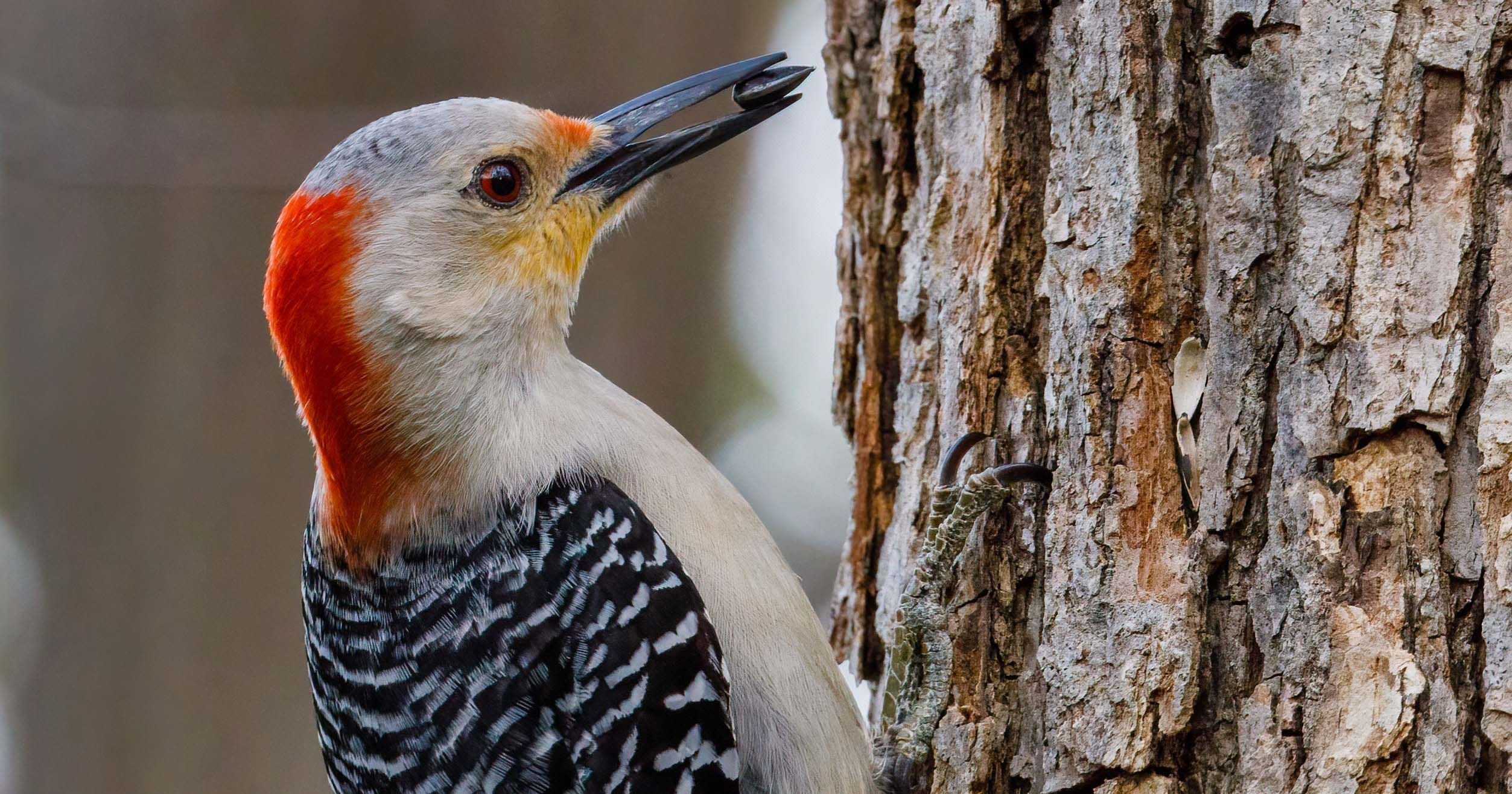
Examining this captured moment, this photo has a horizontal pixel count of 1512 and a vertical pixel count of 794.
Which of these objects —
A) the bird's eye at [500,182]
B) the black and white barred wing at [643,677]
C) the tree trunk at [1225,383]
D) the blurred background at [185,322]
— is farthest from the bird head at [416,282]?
the blurred background at [185,322]

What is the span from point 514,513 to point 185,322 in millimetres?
2824

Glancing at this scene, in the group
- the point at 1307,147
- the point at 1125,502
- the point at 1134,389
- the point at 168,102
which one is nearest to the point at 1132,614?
the point at 1125,502

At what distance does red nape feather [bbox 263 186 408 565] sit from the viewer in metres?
2.95

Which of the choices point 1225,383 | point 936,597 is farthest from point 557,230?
point 1225,383

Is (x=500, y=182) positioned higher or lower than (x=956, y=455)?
higher

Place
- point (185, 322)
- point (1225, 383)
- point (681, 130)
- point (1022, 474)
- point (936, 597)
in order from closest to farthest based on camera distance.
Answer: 1. point (1225, 383)
2. point (1022, 474)
3. point (936, 597)
4. point (681, 130)
5. point (185, 322)

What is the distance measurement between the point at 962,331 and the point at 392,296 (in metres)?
1.33

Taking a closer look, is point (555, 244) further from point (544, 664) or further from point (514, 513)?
point (544, 664)

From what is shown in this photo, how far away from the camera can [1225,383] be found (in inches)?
87.1

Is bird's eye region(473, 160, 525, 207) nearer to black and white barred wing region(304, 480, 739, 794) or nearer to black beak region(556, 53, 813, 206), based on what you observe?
black beak region(556, 53, 813, 206)

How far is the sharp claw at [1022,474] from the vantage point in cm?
254

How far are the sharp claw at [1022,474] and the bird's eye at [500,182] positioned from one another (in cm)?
136

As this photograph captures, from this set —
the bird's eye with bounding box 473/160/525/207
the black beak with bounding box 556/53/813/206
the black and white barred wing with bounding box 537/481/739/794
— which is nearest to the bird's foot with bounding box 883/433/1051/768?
the black and white barred wing with bounding box 537/481/739/794

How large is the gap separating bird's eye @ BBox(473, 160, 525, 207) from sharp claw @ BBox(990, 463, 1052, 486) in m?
1.36
